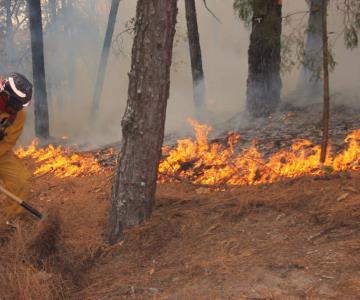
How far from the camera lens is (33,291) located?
4.15 m

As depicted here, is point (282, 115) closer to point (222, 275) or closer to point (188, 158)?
point (188, 158)

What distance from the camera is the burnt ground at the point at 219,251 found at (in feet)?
11.9

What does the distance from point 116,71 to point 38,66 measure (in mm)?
12573

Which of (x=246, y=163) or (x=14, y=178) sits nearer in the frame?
(x=14, y=178)

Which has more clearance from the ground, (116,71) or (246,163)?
(116,71)

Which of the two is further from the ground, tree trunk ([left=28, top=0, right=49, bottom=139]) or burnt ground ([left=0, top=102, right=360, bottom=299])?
tree trunk ([left=28, top=0, right=49, bottom=139])

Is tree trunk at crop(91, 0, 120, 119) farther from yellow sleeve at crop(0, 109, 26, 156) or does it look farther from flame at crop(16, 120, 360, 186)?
yellow sleeve at crop(0, 109, 26, 156)

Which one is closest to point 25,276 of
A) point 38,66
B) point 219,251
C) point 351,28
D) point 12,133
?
point 219,251

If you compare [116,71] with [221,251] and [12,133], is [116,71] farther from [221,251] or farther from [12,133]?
[221,251]

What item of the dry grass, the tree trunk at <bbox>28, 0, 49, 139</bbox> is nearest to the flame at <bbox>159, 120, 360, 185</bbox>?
the dry grass

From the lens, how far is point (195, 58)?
13328 mm

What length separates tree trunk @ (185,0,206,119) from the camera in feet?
41.8

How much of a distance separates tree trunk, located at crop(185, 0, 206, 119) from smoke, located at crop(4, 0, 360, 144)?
29.6 inches

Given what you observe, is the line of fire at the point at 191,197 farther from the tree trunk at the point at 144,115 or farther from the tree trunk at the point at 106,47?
the tree trunk at the point at 106,47
